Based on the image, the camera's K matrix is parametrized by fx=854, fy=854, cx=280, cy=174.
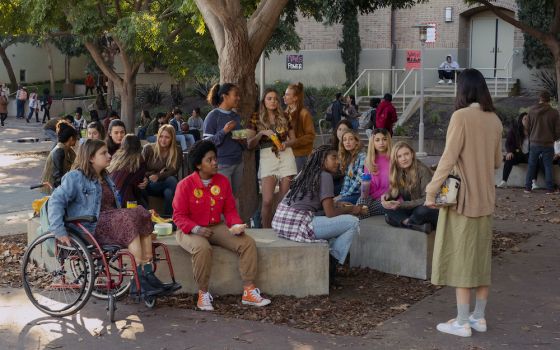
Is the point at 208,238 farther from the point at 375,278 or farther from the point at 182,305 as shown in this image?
the point at 375,278

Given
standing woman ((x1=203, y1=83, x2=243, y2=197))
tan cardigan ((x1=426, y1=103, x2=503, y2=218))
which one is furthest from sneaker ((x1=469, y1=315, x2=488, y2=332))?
standing woman ((x1=203, y1=83, x2=243, y2=197))

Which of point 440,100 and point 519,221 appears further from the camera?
point 440,100

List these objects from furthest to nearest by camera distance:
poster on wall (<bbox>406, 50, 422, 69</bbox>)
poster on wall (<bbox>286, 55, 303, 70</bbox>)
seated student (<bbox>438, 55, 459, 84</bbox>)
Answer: poster on wall (<bbox>286, 55, 303, 70</bbox>), poster on wall (<bbox>406, 50, 422, 69</bbox>), seated student (<bbox>438, 55, 459, 84</bbox>)

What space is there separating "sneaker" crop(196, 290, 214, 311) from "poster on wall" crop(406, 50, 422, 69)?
23391 millimetres

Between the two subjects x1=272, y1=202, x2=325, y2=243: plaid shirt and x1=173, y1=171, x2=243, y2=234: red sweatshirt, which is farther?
x1=272, y1=202, x2=325, y2=243: plaid shirt

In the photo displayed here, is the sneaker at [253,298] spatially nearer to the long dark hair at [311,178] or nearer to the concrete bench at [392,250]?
the long dark hair at [311,178]

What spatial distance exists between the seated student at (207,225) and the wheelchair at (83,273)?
288 millimetres

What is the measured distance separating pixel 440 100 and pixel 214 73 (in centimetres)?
753

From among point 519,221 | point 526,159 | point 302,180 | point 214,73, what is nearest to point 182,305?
point 302,180

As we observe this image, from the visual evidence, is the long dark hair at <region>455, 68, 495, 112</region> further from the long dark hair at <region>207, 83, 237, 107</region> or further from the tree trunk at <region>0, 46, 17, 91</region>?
the tree trunk at <region>0, 46, 17, 91</region>

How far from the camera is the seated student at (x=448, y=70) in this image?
30375 millimetres

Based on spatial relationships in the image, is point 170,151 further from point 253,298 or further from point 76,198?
point 253,298

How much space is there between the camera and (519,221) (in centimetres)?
1238

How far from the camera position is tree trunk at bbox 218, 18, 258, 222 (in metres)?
10.1
